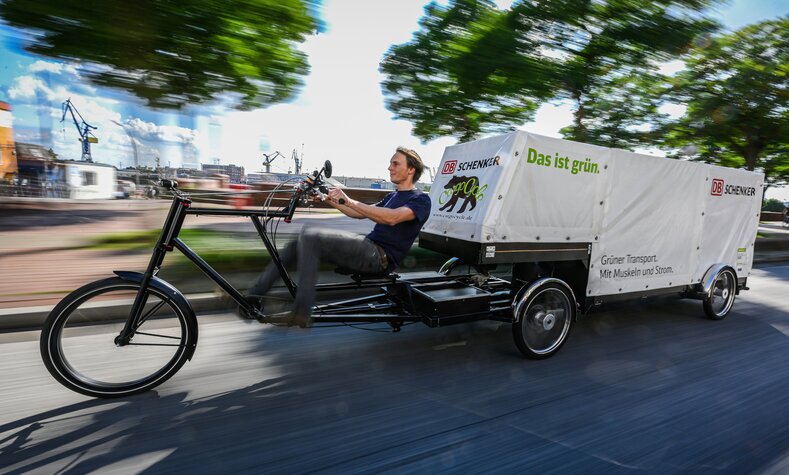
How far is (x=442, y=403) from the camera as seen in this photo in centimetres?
300

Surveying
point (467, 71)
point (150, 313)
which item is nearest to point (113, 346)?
point (150, 313)

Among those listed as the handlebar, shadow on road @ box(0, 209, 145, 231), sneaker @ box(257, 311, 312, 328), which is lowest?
shadow on road @ box(0, 209, 145, 231)

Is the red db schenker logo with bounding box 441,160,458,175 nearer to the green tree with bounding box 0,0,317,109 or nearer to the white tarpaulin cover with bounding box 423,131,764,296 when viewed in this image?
the white tarpaulin cover with bounding box 423,131,764,296

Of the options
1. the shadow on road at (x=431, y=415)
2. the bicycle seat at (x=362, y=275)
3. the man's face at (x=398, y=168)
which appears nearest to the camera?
the shadow on road at (x=431, y=415)

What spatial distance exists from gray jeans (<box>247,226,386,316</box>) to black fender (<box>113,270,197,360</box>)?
1.49 ft

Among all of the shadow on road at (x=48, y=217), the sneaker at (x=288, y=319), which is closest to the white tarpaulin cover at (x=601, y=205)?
the sneaker at (x=288, y=319)

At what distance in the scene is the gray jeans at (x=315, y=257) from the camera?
315 cm

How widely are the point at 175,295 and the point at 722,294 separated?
6.42m

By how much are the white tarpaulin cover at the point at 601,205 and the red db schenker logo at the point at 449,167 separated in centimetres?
1

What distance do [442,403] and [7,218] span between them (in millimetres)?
12585

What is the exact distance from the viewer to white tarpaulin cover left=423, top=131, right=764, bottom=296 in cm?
383

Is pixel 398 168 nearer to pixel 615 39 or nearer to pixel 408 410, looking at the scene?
pixel 408 410

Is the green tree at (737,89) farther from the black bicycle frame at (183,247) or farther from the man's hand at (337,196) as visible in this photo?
the black bicycle frame at (183,247)

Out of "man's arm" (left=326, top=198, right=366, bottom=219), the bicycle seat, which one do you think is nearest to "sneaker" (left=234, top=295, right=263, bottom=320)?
the bicycle seat
